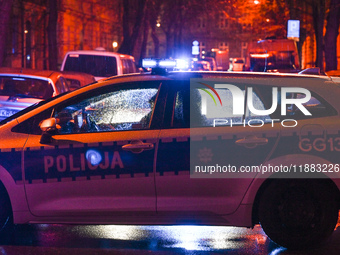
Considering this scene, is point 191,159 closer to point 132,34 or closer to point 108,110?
point 108,110

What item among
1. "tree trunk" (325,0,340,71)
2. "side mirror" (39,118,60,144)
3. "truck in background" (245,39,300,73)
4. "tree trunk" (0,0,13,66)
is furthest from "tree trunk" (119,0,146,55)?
"side mirror" (39,118,60,144)

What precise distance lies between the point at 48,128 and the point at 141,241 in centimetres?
133

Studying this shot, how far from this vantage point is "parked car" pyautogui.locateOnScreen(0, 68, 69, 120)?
11.8 metres

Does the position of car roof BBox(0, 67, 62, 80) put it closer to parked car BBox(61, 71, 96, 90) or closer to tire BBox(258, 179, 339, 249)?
parked car BBox(61, 71, 96, 90)

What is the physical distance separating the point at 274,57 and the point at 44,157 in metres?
22.6

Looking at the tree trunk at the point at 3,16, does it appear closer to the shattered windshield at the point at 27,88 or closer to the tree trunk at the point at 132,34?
the shattered windshield at the point at 27,88

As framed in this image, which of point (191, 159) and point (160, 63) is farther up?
point (160, 63)

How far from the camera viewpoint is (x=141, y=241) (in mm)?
6074

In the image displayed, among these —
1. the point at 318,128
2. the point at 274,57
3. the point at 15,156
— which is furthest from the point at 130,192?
the point at 274,57

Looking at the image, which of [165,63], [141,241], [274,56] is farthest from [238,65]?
[141,241]

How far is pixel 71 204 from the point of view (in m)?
5.72

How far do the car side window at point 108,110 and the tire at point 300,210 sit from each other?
4.25ft

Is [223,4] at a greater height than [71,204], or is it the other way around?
[223,4]

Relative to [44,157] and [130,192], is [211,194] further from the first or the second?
[44,157]
